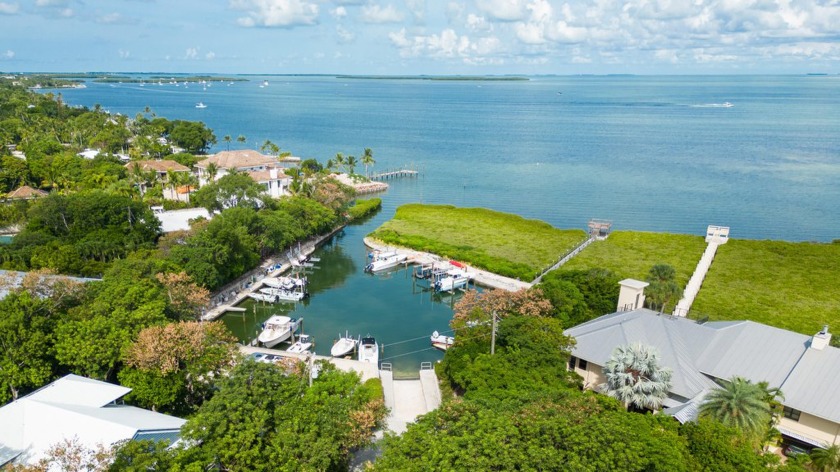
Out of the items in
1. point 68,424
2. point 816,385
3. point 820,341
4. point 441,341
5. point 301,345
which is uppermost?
point 820,341

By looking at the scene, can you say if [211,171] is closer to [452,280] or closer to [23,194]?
[23,194]

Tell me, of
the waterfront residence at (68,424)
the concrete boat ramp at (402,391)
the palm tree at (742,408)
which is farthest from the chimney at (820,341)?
the waterfront residence at (68,424)

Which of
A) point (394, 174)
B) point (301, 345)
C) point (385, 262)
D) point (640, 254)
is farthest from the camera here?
point (394, 174)

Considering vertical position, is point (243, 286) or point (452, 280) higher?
point (452, 280)

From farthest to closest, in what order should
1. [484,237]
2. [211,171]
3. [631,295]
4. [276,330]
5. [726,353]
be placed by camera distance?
[211,171] < [484,237] < [276,330] < [631,295] < [726,353]

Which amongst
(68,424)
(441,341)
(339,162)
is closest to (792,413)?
(441,341)

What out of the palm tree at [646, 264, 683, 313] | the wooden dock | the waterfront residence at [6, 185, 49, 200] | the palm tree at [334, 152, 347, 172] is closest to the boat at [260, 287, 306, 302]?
the palm tree at [646, 264, 683, 313]

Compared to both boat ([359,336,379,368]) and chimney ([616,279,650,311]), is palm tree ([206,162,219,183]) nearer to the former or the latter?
boat ([359,336,379,368])
